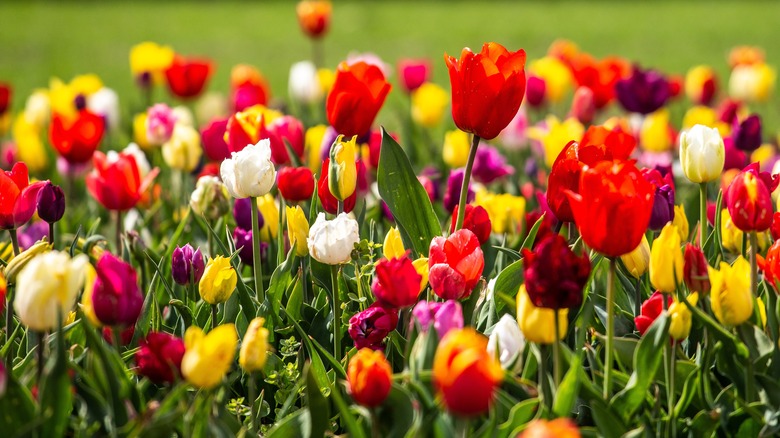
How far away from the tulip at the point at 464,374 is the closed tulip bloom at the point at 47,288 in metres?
0.50

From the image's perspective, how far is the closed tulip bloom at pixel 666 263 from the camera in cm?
155

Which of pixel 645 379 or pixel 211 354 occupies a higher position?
pixel 211 354

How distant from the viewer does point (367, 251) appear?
1.82m

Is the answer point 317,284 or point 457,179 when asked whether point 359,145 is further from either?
point 317,284

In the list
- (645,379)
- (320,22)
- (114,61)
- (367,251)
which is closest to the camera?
(645,379)

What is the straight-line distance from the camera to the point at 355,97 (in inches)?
80.6

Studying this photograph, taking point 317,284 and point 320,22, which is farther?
point 320,22

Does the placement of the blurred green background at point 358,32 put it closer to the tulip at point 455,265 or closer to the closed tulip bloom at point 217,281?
the closed tulip bloom at point 217,281

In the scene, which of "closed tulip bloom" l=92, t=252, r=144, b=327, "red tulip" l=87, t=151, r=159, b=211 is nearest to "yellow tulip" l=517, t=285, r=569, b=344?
"closed tulip bloom" l=92, t=252, r=144, b=327

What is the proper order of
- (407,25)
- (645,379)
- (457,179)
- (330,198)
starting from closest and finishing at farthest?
(645,379), (330,198), (457,179), (407,25)

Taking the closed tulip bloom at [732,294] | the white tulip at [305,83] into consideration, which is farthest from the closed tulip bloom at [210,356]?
the white tulip at [305,83]

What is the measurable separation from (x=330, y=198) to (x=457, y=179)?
54 centimetres

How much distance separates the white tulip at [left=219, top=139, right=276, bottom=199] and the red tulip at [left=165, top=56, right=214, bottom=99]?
2.16 metres

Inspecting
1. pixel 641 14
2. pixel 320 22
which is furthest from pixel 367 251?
pixel 641 14
